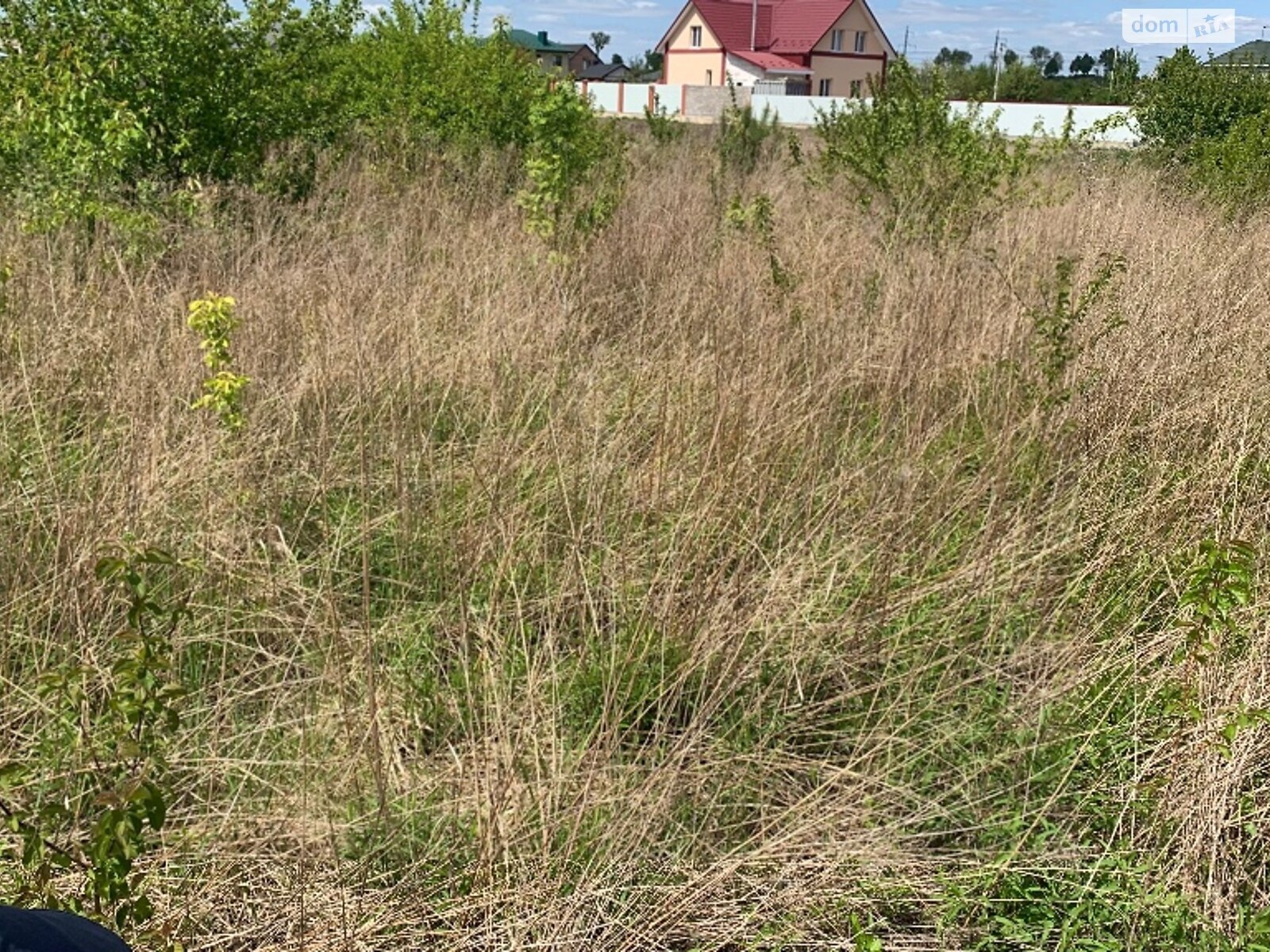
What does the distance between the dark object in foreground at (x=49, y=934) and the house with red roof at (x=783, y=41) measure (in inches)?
2075

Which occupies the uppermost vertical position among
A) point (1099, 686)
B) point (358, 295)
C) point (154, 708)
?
point (358, 295)

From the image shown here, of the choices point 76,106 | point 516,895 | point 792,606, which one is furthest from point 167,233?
point 516,895

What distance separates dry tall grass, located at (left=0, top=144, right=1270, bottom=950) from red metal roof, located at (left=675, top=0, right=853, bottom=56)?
5060 cm

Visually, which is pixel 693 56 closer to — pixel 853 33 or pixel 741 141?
pixel 853 33

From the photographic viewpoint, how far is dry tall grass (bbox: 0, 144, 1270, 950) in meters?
2.17

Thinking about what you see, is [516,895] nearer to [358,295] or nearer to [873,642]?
[873,642]

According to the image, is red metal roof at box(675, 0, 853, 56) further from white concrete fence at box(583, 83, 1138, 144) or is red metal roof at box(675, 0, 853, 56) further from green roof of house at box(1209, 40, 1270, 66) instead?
green roof of house at box(1209, 40, 1270, 66)

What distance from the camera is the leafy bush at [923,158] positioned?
6.60 m

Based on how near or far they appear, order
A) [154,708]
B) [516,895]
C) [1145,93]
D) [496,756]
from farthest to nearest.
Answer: [1145,93], [496,756], [516,895], [154,708]

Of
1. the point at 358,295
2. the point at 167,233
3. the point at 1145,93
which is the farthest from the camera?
the point at 1145,93

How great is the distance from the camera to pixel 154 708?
1.82m

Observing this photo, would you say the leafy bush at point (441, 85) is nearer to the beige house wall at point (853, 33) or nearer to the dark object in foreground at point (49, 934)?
the dark object in foreground at point (49, 934)

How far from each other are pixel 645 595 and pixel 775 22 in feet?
183

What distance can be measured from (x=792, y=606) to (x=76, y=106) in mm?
4115
